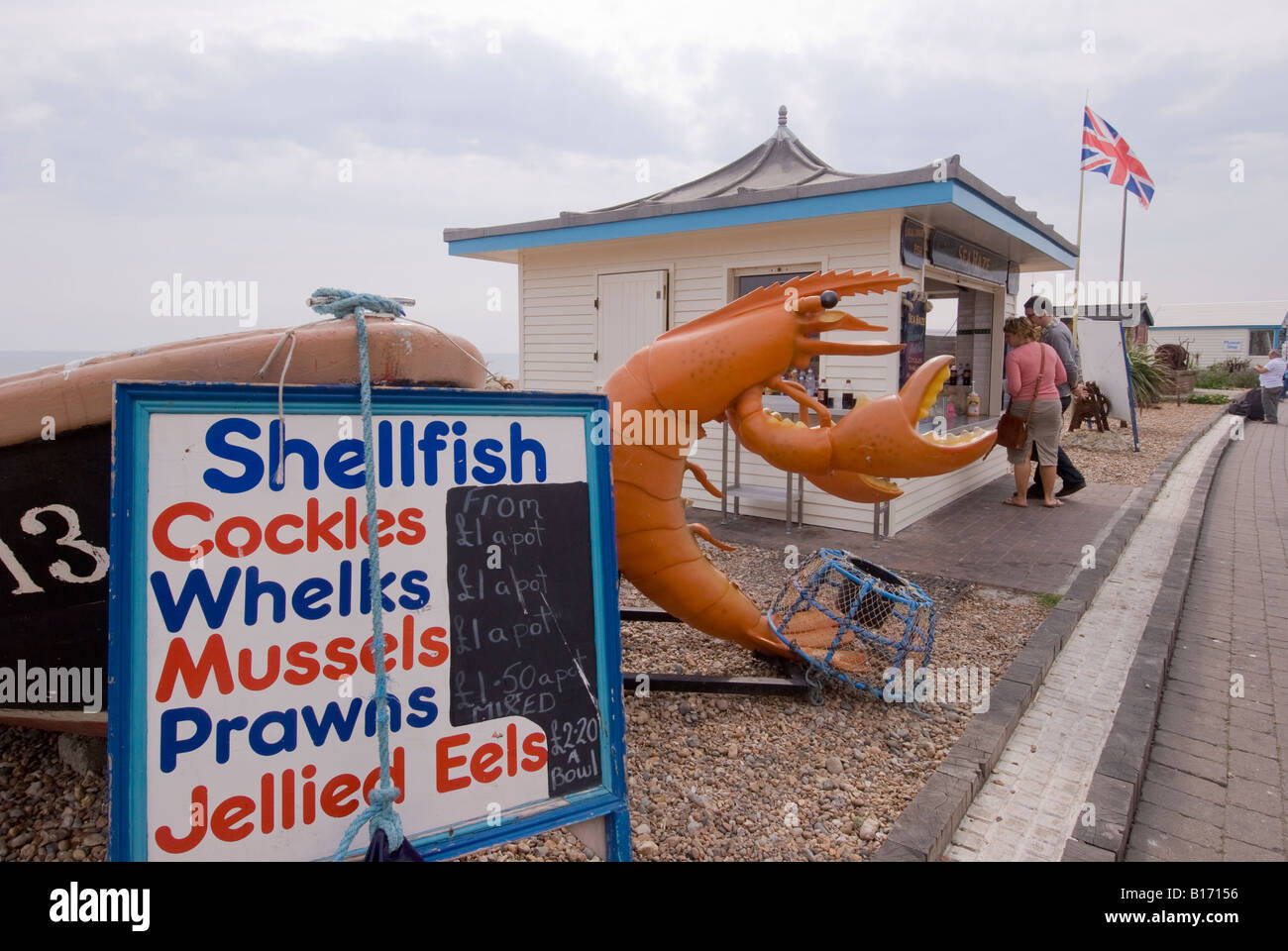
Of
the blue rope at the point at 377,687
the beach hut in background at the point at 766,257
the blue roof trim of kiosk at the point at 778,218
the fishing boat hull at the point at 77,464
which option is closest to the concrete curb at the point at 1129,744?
the blue rope at the point at 377,687

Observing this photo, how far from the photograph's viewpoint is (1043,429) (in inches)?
305

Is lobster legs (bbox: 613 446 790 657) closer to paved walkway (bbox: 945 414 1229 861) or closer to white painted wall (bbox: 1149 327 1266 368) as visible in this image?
paved walkway (bbox: 945 414 1229 861)

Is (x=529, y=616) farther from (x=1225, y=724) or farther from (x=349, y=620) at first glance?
(x=1225, y=724)

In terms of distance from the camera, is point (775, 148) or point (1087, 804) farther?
point (775, 148)

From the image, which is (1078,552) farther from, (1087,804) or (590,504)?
(590,504)

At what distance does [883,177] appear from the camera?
614cm

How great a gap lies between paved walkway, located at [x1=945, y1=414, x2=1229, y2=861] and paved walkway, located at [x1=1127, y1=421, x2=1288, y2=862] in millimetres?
227

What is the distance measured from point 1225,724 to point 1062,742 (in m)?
0.95

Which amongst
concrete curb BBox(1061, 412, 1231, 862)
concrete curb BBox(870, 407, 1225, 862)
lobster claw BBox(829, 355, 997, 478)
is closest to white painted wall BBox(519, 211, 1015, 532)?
concrete curb BBox(870, 407, 1225, 862)

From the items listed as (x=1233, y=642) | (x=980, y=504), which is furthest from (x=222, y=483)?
(x=980, y=504)

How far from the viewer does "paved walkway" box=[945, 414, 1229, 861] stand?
2.63 metres

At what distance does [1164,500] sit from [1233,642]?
4.75 m

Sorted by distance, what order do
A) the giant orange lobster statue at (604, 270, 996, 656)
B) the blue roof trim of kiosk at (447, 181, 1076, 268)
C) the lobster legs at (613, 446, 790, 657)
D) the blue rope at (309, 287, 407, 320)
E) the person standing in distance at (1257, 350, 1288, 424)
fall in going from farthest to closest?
the person standing in distance at (1257, 350, 1288, 424) → the blue roof trim of kiosk at (447, 181, 1076, 268) → the lobster legs at (613, 446, 790, 657) → the giant orange lobster statue at (604, 270, 996, 656) → the blue rope at (309, 287, 407, 320)

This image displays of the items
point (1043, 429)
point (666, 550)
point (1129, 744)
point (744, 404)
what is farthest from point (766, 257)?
point (1129, 744)
